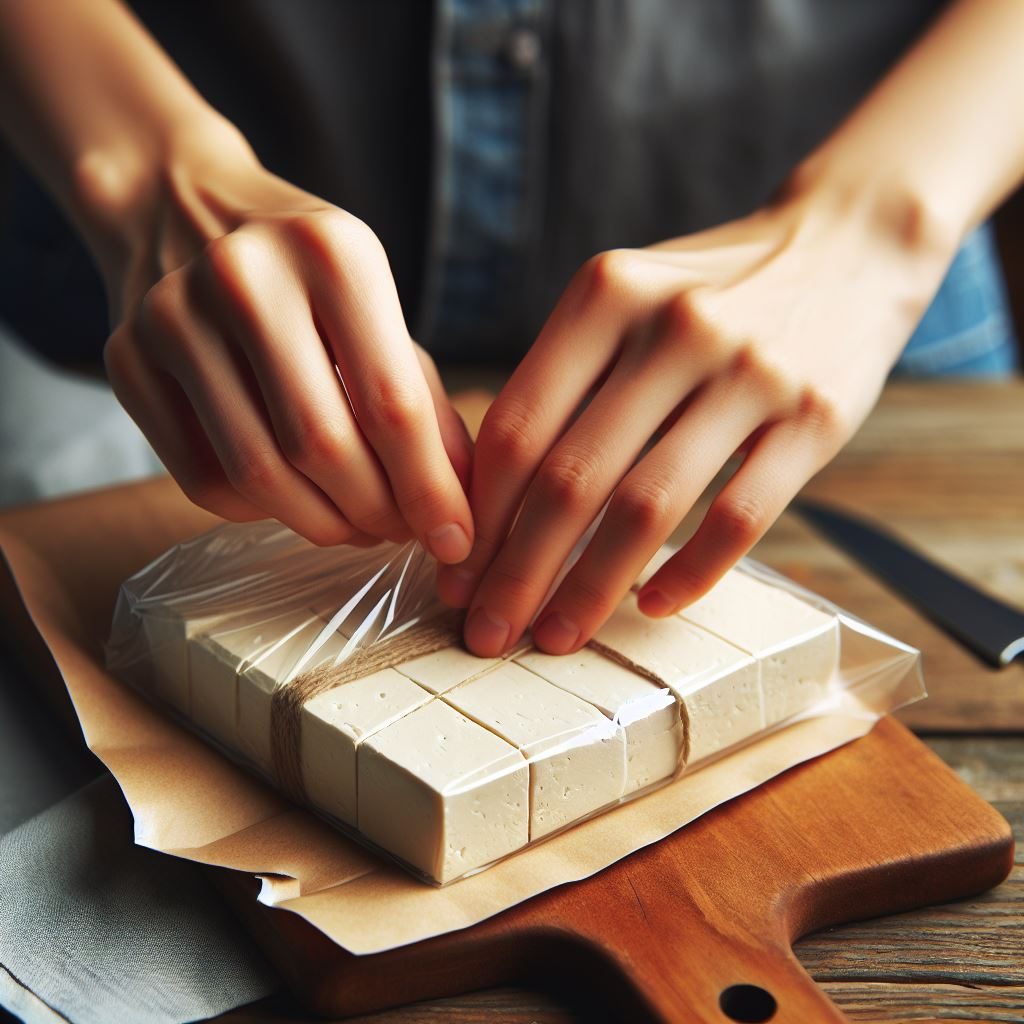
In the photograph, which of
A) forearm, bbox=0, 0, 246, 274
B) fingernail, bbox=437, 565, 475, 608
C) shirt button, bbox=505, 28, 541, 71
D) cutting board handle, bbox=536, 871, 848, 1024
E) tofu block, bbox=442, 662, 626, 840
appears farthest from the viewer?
shirt button, bbox=505, 28, 541, 71

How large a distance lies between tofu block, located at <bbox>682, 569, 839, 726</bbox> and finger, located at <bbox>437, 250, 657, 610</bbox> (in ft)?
0.58

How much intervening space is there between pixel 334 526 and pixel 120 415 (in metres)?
0.59

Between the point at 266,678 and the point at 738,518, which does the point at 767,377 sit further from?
the point at 266,678

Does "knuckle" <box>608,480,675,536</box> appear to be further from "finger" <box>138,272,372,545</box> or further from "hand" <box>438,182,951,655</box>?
"finger" <box>138,272,372,545</box>

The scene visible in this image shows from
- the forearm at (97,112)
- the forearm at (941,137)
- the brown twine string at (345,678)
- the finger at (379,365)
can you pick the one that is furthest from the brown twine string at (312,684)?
the forearm at (941,137)

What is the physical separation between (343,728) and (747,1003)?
294 millimetres

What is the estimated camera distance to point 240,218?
0.88m

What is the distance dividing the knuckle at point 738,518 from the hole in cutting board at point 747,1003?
0.30 metres

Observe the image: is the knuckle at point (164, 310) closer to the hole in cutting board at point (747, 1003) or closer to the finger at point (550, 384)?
the finger at point (550, 384)

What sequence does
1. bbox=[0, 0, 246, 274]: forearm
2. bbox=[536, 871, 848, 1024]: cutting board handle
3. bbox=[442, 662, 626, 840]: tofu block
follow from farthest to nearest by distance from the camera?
bbox=[0, 0, 246, 274]: forearm
bbox=[442, 662, 626, 840]: tofu block
bbox=[536, 871, 848, 1024]: cutting board handle

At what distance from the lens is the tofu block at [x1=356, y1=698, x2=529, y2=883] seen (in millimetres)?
682

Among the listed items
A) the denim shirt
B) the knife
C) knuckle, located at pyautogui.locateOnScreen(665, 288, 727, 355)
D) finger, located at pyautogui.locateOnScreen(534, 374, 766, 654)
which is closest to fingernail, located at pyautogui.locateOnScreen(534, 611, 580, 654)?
finger, located at pyautogui.locateOnScreen(534, 374, 766, 654)

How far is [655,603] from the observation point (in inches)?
32.5

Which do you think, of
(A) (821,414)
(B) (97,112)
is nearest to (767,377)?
(A) (821,414)
